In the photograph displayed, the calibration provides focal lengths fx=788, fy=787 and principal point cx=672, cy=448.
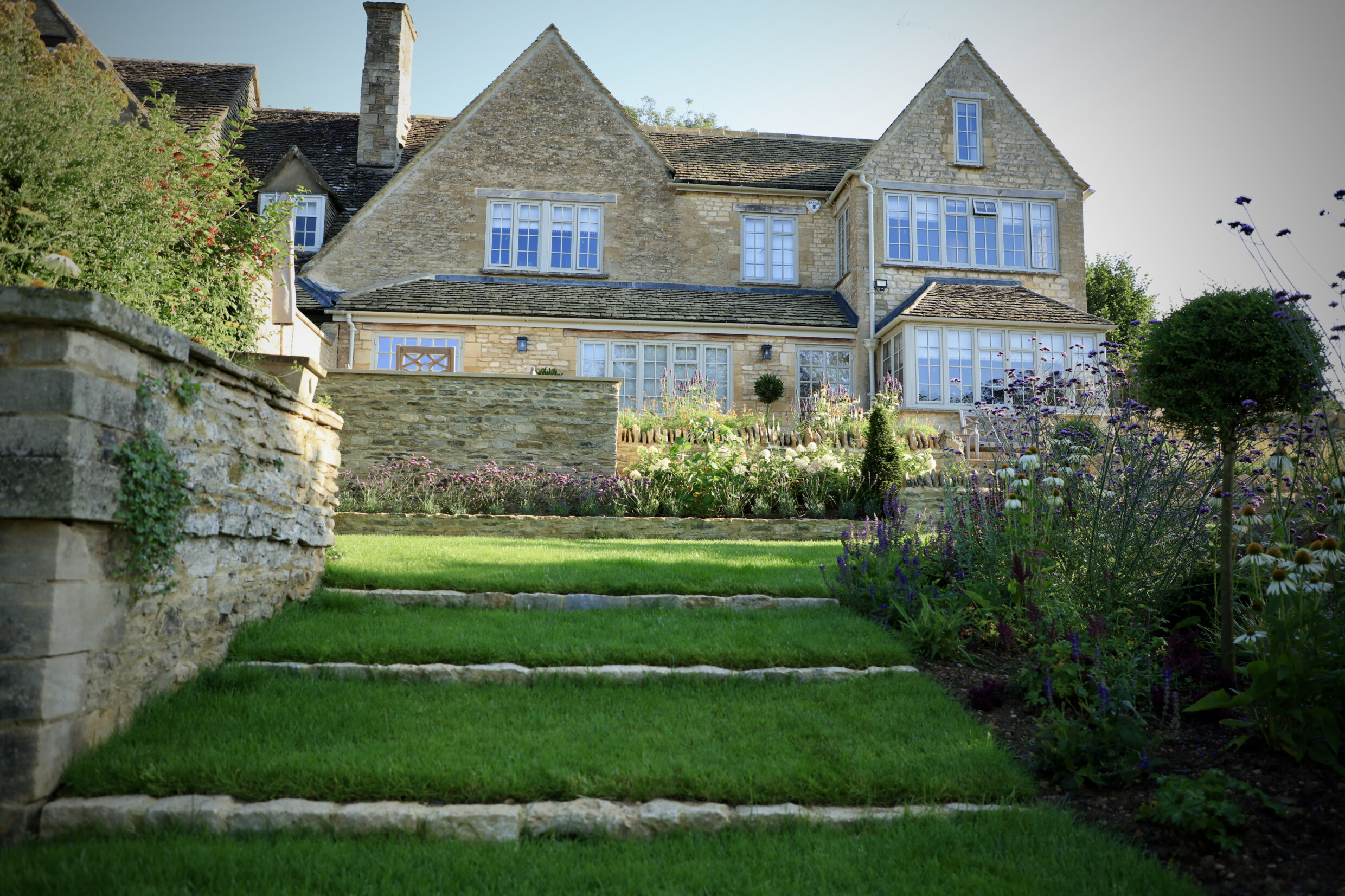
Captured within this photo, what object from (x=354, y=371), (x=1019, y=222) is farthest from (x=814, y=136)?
(x=354, y=371)

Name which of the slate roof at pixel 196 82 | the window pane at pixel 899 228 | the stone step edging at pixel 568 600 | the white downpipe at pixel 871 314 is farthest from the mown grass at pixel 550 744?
the slate roof at pixel 196 82

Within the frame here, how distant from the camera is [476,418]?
11.6m

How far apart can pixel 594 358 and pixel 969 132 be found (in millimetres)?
9747

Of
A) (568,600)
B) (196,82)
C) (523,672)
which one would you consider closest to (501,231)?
(196,82)

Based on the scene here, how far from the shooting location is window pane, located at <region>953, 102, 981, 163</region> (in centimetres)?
1741

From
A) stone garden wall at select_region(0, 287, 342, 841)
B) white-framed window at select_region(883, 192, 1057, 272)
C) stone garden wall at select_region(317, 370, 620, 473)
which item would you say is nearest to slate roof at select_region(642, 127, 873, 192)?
white-framed window at select_region(883, 192, 1057, 272)

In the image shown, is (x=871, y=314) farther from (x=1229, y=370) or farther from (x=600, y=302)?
(x=1229, y=370)

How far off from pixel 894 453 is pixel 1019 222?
9.35m

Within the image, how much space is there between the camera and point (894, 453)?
1097cm

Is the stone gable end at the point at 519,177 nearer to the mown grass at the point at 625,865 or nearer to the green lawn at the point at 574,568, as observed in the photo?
the green lawn at the point at 574,568

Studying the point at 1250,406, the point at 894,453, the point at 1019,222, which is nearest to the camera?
the point at 1250,406

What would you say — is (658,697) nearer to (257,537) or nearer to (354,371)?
(257,537)

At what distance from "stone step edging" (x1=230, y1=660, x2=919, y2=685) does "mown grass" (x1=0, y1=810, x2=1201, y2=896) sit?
1345 millimetres

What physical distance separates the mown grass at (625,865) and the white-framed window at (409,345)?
45.4ft
